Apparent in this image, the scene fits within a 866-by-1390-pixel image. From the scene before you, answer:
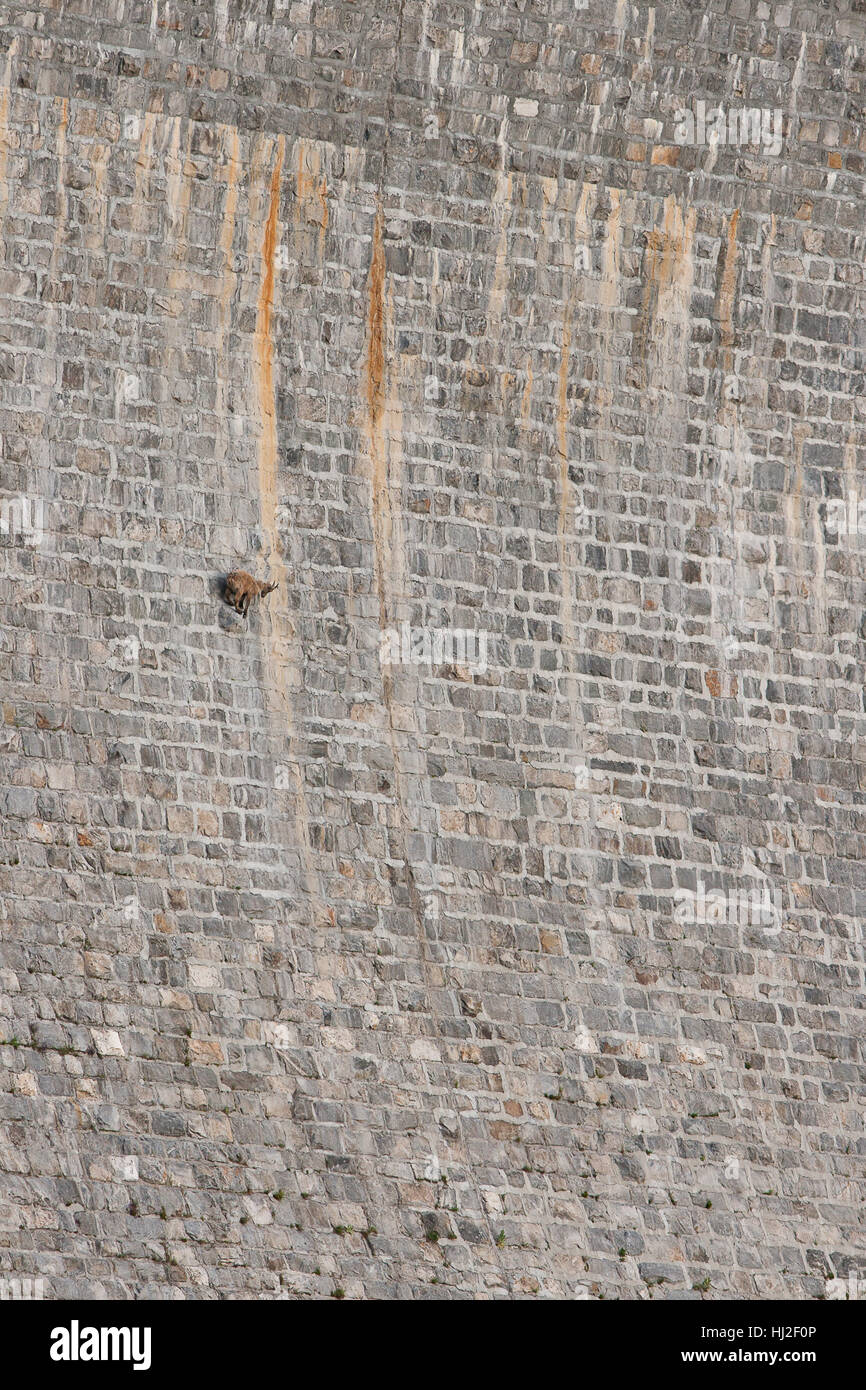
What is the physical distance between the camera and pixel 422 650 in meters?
14.5

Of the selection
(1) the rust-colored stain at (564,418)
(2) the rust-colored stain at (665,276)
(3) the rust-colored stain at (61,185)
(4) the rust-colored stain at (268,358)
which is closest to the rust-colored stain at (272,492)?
(4) the rust-colored stain at (268,358)

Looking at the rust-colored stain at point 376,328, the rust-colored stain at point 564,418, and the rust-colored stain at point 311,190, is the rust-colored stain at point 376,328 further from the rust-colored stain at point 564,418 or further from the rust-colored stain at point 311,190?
the rust-colored stain at point 564,418

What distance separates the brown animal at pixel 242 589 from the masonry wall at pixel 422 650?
16 cm

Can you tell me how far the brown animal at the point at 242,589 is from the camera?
542 inches

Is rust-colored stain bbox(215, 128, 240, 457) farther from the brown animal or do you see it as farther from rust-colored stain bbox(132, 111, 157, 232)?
the brown animal

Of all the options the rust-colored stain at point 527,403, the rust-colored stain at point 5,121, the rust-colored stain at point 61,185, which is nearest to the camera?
the rust-colored stain at point 5,121

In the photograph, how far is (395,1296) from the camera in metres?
12.6

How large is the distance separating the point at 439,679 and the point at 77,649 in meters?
2.93

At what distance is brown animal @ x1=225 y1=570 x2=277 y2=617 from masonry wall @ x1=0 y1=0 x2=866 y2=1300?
0.16 metres

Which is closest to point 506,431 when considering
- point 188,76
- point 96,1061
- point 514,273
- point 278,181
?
point 514,273

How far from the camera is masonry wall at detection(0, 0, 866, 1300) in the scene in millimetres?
12852

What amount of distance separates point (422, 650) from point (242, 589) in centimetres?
161

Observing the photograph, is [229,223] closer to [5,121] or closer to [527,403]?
[5,121]

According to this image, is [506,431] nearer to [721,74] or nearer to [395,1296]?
[721,74]
